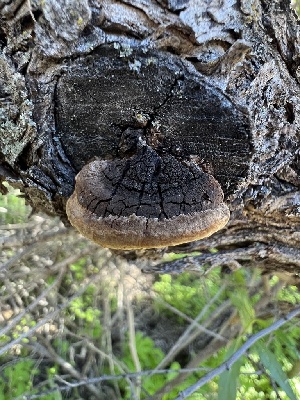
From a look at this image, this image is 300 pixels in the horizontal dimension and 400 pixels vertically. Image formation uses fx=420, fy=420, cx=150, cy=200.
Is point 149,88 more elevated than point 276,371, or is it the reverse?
point 149,88

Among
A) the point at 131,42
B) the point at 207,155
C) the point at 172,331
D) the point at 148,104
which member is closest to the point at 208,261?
the point at 207,155

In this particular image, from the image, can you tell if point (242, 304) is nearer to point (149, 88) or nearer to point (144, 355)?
point (149, 88)

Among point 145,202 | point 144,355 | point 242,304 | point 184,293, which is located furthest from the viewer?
point 184,293

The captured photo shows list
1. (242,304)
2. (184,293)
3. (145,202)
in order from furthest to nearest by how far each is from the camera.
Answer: (184,293)
(242,304)
(145,202)

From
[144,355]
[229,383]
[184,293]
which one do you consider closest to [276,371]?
[229,383]

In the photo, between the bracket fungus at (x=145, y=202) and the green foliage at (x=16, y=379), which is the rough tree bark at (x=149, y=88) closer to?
the bracket fungus at (x=145, y=202)

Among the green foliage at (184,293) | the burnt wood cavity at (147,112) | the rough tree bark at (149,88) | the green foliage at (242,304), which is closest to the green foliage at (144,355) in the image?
the green foliage at (184,293)

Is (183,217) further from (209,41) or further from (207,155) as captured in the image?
(209,41)

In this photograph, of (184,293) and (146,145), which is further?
(184,293)
